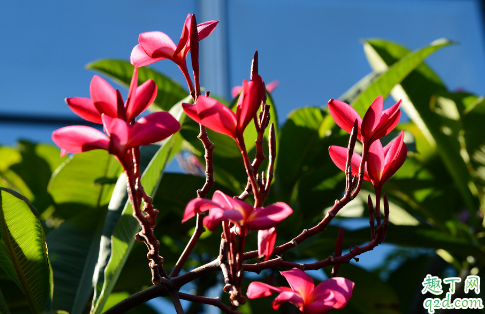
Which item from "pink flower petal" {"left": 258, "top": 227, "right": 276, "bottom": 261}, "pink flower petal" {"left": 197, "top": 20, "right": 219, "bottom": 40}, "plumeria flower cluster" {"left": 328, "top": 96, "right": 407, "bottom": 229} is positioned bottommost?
"pink flower petal" {"left": 258, "top": 227, "right": 276, "bottom": 261}

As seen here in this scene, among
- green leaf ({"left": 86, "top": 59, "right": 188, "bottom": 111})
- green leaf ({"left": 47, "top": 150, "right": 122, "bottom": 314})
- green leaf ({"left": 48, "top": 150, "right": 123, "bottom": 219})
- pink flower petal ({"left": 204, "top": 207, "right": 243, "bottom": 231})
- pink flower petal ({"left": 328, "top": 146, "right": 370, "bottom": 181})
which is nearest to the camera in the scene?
pink flower petal ({"left": 204, "top": 207, "right": 243, "bottom": 231})

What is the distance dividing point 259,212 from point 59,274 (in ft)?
1.39

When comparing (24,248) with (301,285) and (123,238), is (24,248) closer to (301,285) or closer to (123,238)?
(123,238)

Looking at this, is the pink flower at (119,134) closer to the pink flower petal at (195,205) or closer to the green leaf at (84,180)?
the pink flower petal at (195,205)

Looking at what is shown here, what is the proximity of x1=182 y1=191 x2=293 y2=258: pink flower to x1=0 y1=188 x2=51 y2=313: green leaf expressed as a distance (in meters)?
0.23

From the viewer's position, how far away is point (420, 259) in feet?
3.69

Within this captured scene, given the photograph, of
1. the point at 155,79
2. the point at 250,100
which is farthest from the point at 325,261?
the point at 155,79

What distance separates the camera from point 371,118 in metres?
0.32

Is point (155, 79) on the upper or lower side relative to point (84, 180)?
upper

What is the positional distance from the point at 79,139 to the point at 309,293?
18 cm

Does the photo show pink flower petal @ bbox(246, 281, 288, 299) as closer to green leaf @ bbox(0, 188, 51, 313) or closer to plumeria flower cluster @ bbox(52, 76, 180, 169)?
plumeria flower cluster @ bbox(52, 76, 180, 169)

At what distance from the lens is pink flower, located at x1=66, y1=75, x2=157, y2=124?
30 centimetres

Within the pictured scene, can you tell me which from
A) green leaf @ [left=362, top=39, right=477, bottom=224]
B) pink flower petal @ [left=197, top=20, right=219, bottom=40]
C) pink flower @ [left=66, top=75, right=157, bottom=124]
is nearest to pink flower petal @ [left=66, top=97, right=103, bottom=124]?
pink flower @ [left=66, top=75, right=157, bottom=124]

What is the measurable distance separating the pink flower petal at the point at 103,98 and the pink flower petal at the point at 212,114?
0.05m
